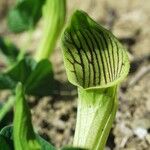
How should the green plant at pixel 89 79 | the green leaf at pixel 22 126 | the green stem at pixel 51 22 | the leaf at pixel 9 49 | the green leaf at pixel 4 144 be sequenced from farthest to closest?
the leaf at pixel 9 49, the green stem at pixel 51 22, the green leaf at pixel 4 144, the green plant at pixel 89 79, the green leaf at pixel 22 126

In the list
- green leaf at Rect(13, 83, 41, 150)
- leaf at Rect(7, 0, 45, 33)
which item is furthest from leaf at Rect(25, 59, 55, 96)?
green leaf at Rect(13, 83, 41, 150)

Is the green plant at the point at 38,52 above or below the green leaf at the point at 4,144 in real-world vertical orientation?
below

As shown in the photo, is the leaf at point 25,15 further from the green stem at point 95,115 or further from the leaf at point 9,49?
the green stem at point 95,115

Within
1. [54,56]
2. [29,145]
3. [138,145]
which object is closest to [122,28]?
[54,56]

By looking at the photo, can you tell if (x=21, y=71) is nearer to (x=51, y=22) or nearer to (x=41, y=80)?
(x=41, y=80)

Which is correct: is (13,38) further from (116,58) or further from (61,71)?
(116,58)

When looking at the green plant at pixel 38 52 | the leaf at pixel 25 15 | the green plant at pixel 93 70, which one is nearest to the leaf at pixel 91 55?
the green plant at pixel 93 70
